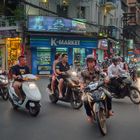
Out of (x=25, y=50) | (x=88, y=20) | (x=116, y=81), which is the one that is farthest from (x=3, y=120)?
(x=88, y=20)

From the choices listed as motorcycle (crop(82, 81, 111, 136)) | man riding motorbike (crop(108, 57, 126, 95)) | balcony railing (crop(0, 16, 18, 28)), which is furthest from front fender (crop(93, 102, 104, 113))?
balcony railing (crop(0, 16, 18, 28))

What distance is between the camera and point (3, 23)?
112 ft

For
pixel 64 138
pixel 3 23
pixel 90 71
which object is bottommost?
pixel 64 138

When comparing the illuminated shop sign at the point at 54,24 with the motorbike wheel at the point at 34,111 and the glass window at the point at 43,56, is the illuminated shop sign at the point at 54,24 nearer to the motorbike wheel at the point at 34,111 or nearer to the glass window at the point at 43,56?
the glass window at the point at 43,56

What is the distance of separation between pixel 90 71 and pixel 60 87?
3638 mm

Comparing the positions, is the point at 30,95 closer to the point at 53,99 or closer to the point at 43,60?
the point at 53,99

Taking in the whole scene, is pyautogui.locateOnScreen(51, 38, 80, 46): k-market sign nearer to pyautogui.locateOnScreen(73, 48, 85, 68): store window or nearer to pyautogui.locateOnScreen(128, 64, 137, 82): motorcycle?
pyautogui.locateOnScreen(73, 48, 85, 68): store window

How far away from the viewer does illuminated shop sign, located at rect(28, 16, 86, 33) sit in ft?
112

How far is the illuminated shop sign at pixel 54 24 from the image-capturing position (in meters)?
34.1

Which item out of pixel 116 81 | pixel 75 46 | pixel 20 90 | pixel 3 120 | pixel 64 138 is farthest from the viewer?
pixel 75 46

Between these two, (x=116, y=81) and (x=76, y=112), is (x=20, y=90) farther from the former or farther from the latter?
(x=116, y=81)

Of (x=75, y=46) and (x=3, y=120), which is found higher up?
(x=75, y=46)

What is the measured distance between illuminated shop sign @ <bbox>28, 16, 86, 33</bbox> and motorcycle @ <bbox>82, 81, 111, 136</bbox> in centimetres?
2562

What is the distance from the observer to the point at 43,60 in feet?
118
